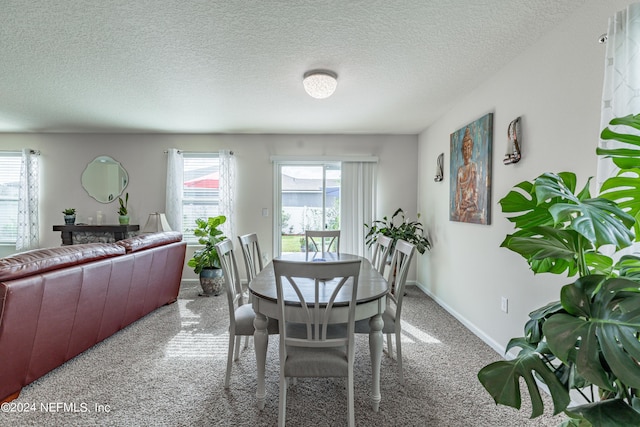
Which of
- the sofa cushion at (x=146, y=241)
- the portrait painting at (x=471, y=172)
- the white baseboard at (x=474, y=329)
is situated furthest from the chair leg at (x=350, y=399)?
the sofa cushion at (x=146, y=241)

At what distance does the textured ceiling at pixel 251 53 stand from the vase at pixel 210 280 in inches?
80.3

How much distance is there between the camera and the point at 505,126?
2420mm

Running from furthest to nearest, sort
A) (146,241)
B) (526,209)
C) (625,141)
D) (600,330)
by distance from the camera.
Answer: (146,241) < (526,209) < (625,141) < (600,330)

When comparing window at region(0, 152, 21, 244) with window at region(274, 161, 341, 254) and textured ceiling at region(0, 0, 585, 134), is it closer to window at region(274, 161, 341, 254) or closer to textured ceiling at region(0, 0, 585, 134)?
textured ceiling at region(0, 0, 585, 134)

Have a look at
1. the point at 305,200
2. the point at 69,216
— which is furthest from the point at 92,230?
the point at 305,200

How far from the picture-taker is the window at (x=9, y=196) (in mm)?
4609

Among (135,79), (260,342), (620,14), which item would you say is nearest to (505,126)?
(620,14)

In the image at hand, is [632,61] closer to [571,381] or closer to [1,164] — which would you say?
[571,381]

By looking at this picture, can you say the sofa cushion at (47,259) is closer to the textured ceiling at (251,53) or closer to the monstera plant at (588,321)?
the textured ceiling at (251,53)

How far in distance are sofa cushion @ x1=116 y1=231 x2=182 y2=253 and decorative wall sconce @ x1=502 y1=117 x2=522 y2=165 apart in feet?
10.9

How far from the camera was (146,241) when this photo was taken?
9.75ft

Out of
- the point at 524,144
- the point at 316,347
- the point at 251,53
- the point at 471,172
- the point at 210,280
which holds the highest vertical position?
the point at 251,53

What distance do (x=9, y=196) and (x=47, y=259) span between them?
410 cm

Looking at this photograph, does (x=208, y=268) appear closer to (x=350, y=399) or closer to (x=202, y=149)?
(x=202, y=149)
